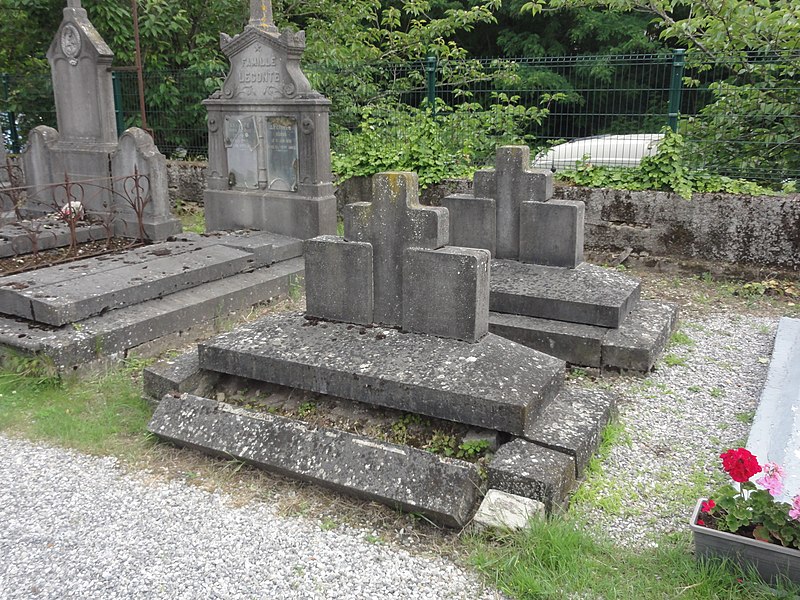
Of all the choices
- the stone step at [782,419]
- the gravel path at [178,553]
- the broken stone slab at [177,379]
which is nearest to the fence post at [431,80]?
the stone step at [782,419]

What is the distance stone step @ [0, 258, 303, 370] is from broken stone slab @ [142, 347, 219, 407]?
809mm

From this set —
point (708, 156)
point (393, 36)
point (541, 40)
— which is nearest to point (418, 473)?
point (708, 156)

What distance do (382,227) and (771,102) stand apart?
628 centimetres

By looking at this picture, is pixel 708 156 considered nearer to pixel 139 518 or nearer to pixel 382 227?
pixel 382 227

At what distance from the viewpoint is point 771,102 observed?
8367mm

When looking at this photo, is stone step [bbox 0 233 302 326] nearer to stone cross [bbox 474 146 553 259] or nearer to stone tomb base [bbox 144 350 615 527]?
stone tomb base [bbox 144 350 615 527]

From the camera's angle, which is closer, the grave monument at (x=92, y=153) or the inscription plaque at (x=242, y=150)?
the grave monument at (x=92, y=153)

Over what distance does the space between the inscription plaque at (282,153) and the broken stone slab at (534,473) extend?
16.9ft

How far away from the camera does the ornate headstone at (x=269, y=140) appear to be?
769 cm

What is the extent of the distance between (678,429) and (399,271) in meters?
1.99

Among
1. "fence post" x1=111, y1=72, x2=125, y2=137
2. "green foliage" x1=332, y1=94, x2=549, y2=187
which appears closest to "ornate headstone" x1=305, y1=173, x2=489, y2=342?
"green foliage" x1=332, y1=94, x2=549, y2=187

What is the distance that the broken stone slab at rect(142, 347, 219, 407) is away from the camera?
4473 millimetres

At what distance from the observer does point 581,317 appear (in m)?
5.44

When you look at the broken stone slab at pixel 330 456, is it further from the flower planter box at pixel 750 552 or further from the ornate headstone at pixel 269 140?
the ornate headstone at pixel 269 140
